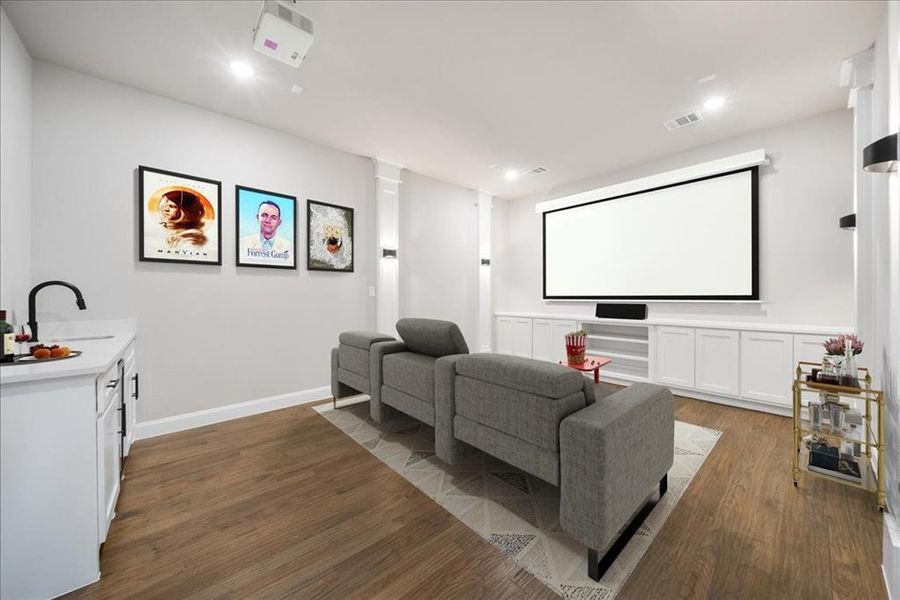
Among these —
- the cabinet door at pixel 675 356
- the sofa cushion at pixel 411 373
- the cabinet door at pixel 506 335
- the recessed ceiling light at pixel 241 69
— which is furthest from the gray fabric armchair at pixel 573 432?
the cabinet door at pixel 506 335

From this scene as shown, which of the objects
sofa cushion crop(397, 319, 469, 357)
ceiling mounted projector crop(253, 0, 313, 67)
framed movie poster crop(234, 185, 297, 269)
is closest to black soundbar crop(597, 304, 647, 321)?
sofa cushion crop(397, 319, 469, 357)

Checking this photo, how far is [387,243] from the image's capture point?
4.39 metres

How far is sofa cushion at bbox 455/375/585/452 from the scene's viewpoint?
1598 millimetres

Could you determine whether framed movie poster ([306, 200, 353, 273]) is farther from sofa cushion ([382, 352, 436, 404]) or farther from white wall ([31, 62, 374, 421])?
sofa cushion ([382, 352, 436, 404])

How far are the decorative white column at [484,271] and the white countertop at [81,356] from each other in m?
4.33

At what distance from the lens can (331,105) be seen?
10.2 feet

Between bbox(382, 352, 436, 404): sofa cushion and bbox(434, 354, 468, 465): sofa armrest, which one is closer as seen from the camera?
bbox(434, 354, 468, 465): sofa armrest

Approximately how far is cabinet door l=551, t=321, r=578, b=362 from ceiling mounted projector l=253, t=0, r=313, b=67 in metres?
4.33

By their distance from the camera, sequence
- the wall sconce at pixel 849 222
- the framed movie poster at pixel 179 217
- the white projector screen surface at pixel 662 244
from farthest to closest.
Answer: the white projector screen surface at pixel 662 244
the framed movie poster at pixel 179 217
the wall sconce at pixel 849 222

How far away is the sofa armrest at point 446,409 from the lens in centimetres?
214

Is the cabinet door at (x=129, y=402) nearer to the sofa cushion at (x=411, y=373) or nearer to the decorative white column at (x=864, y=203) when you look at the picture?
the sofa cushion at (x=411, y=373)

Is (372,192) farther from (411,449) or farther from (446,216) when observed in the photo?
(411,449)

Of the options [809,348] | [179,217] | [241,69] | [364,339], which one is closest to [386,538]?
[364,339]

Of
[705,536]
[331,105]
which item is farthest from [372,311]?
[705,536]
